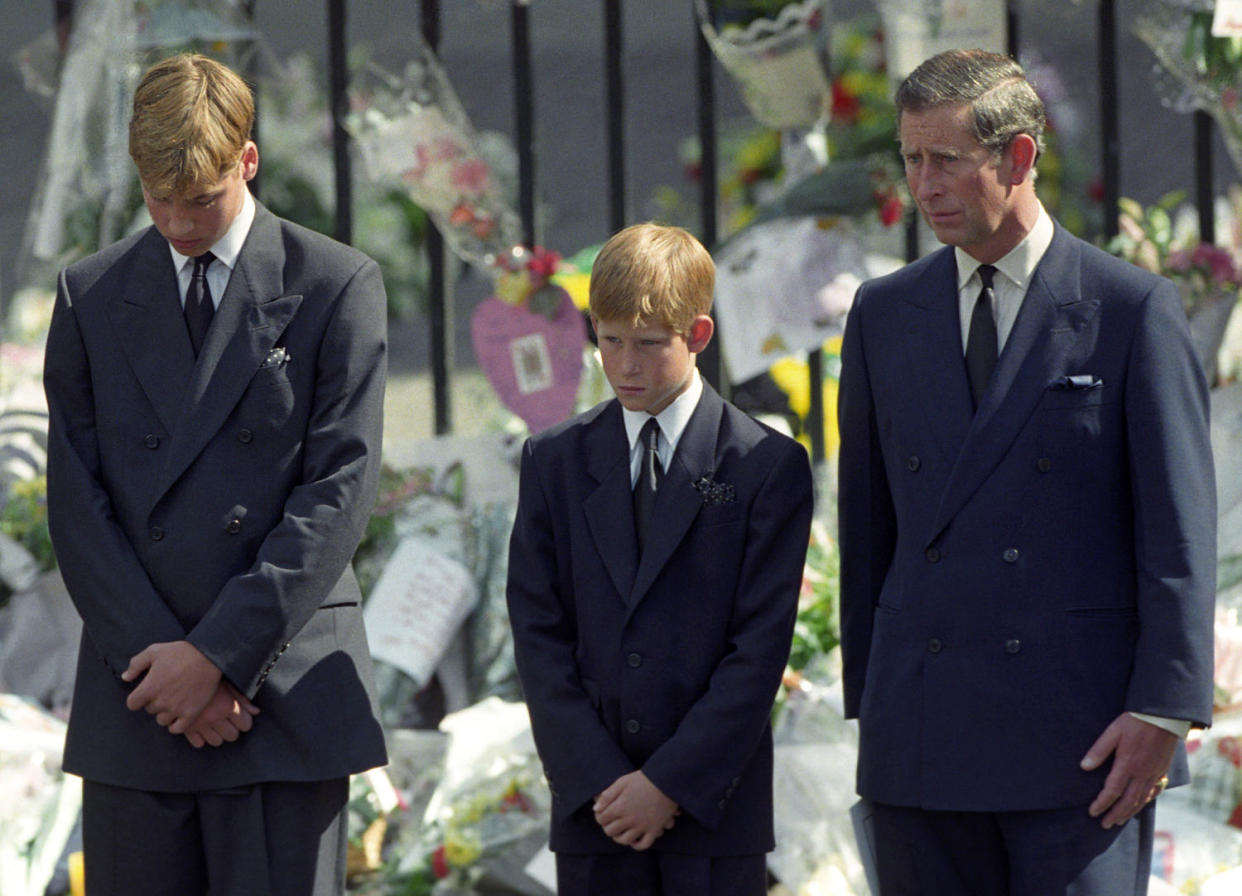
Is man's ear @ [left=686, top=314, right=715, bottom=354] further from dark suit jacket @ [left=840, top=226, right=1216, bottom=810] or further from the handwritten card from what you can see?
the handwritten card

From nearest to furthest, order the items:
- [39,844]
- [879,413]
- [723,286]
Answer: [879,413] < [39,844] < [723,286]

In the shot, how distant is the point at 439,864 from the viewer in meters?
3.44

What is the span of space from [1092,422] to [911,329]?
→ 0.27m

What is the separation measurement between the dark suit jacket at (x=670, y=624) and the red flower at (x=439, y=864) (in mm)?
975

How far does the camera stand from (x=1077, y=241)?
7.73 ft

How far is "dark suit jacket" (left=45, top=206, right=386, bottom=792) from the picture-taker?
7.88 feet

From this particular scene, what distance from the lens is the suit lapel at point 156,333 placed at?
2.46 m

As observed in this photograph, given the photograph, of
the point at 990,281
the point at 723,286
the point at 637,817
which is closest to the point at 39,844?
the point at 637,817

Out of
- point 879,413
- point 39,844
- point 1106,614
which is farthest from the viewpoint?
point 39,844

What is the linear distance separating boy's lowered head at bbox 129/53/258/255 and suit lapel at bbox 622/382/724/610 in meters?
0.69

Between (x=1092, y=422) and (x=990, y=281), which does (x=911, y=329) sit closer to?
(x=990, y=281)

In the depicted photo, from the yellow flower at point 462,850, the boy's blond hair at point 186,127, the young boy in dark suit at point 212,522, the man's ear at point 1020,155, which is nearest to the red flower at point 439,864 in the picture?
the yellow flower at point 462,850

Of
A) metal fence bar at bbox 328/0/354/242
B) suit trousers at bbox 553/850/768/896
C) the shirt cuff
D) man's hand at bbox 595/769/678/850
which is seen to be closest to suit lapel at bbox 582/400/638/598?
man's hand at bbox 595/769/678/850

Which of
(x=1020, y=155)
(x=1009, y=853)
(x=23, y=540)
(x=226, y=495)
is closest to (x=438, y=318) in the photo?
(x=23, y=540)
